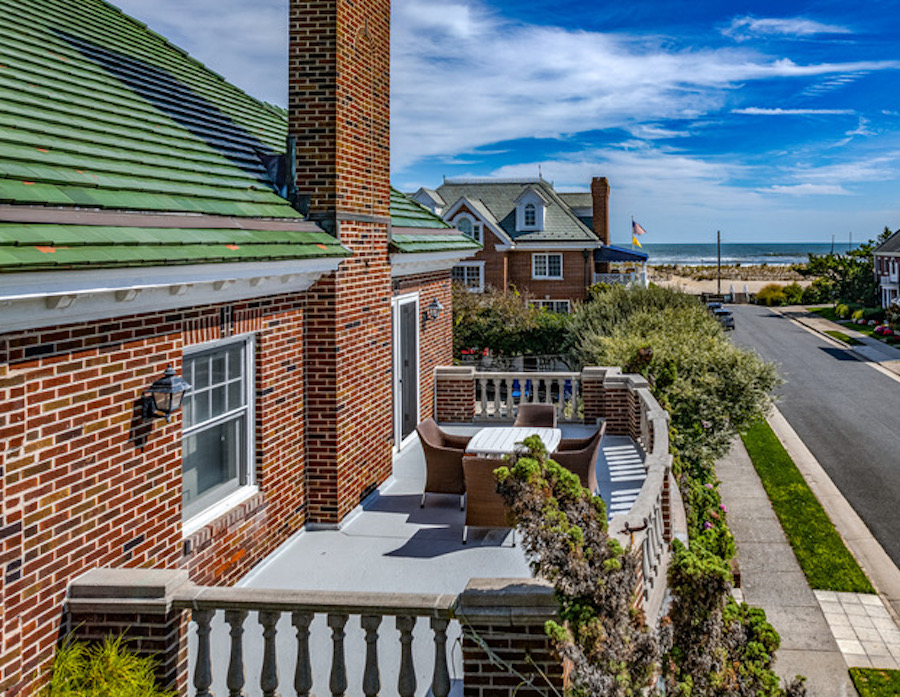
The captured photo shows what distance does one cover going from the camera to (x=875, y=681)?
10.0 metres

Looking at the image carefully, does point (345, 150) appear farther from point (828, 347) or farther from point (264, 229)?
point (828, 347)

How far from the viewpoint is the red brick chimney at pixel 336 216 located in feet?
28.2

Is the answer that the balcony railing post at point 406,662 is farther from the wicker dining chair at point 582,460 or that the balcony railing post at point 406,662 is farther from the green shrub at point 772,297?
the green shrub at point 772,297

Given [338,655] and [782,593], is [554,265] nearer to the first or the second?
[782,593]

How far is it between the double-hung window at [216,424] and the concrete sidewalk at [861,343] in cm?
3499

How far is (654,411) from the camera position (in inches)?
409

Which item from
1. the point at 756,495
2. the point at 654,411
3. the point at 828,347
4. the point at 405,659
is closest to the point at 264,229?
the point at 405,659

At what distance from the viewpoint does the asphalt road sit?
17047mm

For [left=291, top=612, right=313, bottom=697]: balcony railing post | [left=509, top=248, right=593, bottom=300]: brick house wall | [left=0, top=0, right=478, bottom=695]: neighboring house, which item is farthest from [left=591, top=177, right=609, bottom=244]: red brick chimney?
[left=291, top=612, right=313, bottom=697]: balcony railing post

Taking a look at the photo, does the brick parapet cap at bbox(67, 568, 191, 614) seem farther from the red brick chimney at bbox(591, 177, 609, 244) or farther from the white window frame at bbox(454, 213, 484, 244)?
the red brick chimney at bbox(591, 177, 609, 244)

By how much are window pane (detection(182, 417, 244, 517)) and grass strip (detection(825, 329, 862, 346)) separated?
44.6m

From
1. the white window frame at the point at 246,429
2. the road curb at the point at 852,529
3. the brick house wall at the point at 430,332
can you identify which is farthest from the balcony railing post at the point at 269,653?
the road curb at the point at 852,529

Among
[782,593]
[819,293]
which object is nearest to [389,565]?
[782,593]

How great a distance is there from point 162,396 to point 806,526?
14525 millimetres
